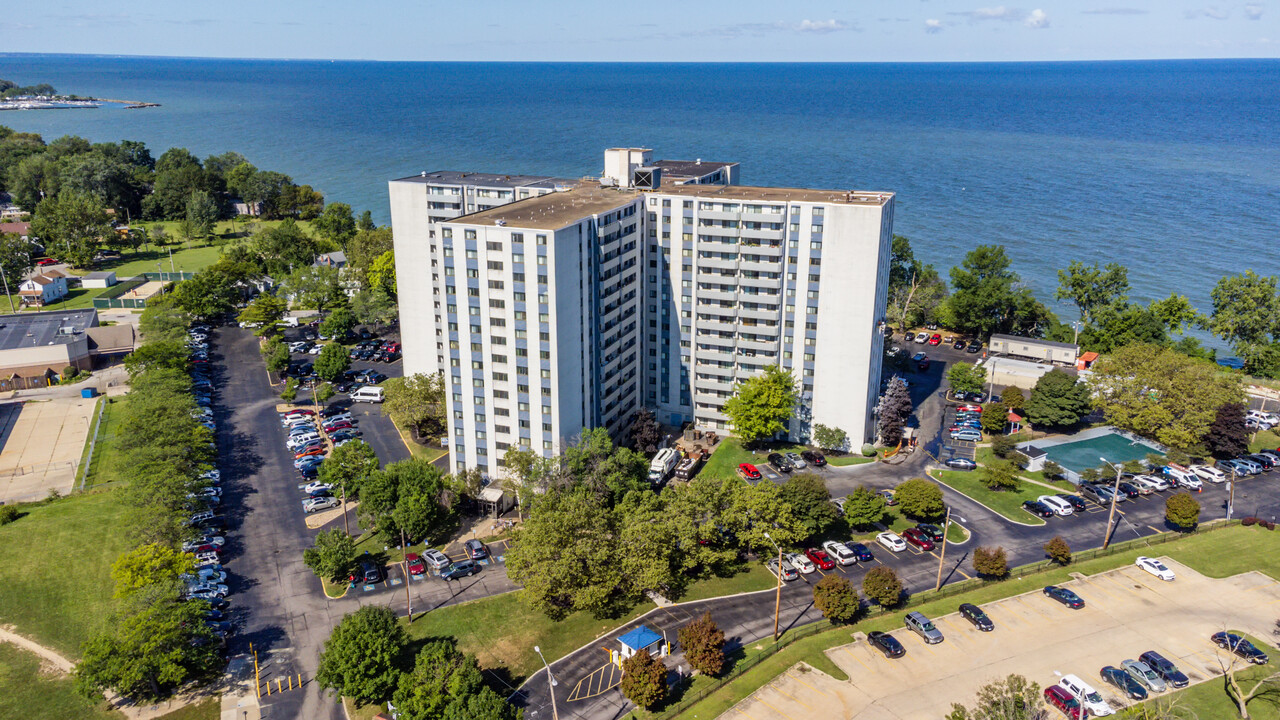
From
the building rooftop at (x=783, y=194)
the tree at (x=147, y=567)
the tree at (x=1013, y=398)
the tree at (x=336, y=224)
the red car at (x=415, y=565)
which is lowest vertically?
the red car at (x=415, y=565)

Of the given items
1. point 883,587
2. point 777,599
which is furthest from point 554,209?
point 883,587

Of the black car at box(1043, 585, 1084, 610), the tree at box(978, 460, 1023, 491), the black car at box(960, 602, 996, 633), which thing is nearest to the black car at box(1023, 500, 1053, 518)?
the tree at box(978, 460, 1023, 491)

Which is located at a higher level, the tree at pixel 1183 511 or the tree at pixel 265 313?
the tree at pixel 265 313

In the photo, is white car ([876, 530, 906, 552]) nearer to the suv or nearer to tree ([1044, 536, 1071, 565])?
the suv

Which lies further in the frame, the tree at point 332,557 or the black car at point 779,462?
the black car at point 779,462

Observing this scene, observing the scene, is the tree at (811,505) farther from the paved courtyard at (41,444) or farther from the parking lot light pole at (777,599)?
the paved courtyard at (41,444)

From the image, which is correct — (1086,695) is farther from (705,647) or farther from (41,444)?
(41,444)

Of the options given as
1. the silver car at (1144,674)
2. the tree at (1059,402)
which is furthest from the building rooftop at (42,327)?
the silver car at (1144,674)
